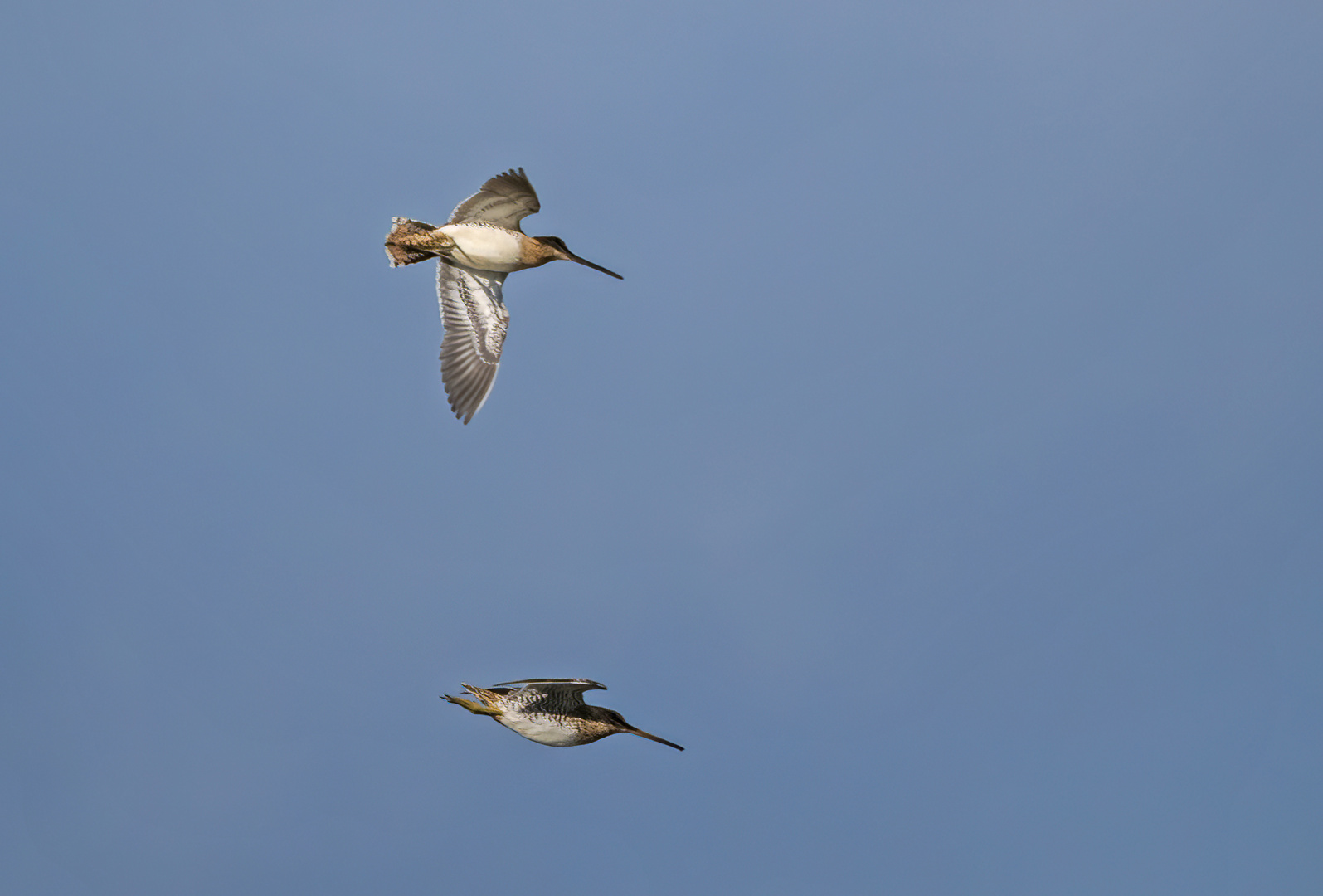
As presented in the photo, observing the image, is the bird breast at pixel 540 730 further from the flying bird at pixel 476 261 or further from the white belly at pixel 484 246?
the white belly at pixel 484 246

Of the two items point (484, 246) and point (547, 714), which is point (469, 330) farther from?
point (547, 714)

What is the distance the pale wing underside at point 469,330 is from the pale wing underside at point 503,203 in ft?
3.20

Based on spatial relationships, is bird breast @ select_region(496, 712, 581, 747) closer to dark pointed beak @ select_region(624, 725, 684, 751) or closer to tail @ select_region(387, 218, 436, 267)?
dark pointed beak @ select_region(624, 725, 684, 751)

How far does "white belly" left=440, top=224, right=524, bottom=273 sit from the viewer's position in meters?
11.4

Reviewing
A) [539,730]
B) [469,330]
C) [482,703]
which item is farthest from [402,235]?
[539,730]

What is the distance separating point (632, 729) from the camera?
34.9ft

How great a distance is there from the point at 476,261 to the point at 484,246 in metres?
0.29

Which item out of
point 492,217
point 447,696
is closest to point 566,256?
point 492,217

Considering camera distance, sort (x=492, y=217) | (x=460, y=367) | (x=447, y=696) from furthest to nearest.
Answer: (x=460, y=367)
(x=492, y=217)
(x=447, y=696)

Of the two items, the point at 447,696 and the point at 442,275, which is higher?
the point at 442,275

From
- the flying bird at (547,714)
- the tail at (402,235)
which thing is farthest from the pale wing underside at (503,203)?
the flying bird at (547,714)

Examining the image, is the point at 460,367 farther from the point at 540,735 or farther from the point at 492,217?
the point at 540,735

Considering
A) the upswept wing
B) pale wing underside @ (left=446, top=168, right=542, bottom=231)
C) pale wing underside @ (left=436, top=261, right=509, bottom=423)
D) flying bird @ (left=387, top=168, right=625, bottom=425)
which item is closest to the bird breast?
the upswept wing

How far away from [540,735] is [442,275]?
536 cm
